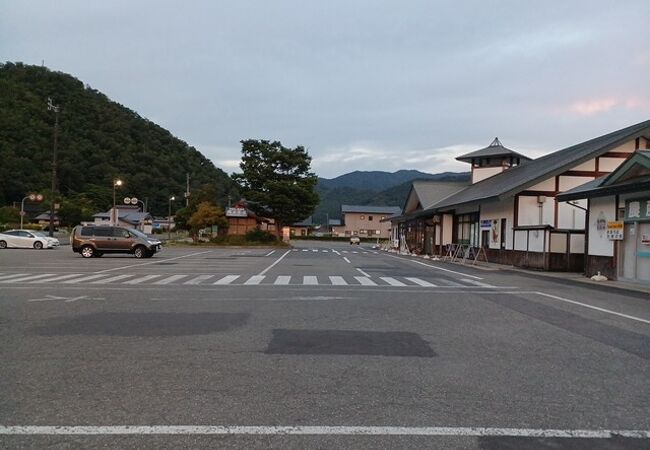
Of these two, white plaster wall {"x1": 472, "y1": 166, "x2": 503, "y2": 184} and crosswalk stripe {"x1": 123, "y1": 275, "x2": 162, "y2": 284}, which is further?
white plaster wall {"x1": 472, "y1": 166, "x2": 503, "y2": 184}

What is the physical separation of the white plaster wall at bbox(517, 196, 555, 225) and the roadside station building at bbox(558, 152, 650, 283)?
7.70 m

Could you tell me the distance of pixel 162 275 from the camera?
18.5 metres

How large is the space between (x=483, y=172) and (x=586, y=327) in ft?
134

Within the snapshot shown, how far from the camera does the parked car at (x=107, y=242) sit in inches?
1128

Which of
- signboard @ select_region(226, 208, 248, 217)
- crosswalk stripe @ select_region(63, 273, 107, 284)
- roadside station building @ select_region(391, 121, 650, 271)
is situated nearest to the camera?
crosswalk stripe @ select_region(63, 273, 107, 284)

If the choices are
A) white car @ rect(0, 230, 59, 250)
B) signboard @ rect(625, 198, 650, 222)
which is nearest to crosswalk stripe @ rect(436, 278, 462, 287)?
signboard @ rect(625, 198, 650, 222)

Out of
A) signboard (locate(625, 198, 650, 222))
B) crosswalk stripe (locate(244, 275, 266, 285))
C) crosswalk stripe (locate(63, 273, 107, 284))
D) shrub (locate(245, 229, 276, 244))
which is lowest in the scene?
crosswalk stripe (locate(63, 273, 107, 284))

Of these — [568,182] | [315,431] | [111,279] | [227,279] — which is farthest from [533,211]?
[315,431]

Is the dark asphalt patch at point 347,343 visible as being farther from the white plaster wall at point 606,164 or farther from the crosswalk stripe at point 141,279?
the white plaster wall at point 606,164

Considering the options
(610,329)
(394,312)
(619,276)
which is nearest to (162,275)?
(394,312)

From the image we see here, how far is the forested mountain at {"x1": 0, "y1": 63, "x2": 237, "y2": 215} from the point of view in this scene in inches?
2291

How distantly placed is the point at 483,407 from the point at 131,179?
79.6 m

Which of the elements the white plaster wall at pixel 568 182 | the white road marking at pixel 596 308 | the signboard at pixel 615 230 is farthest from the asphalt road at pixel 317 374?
the white plaster wall at pixel 568 182

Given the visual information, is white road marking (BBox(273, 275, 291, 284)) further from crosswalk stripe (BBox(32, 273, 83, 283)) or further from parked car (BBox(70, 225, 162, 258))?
parked car (BBox(70, 225, 162, 258))
